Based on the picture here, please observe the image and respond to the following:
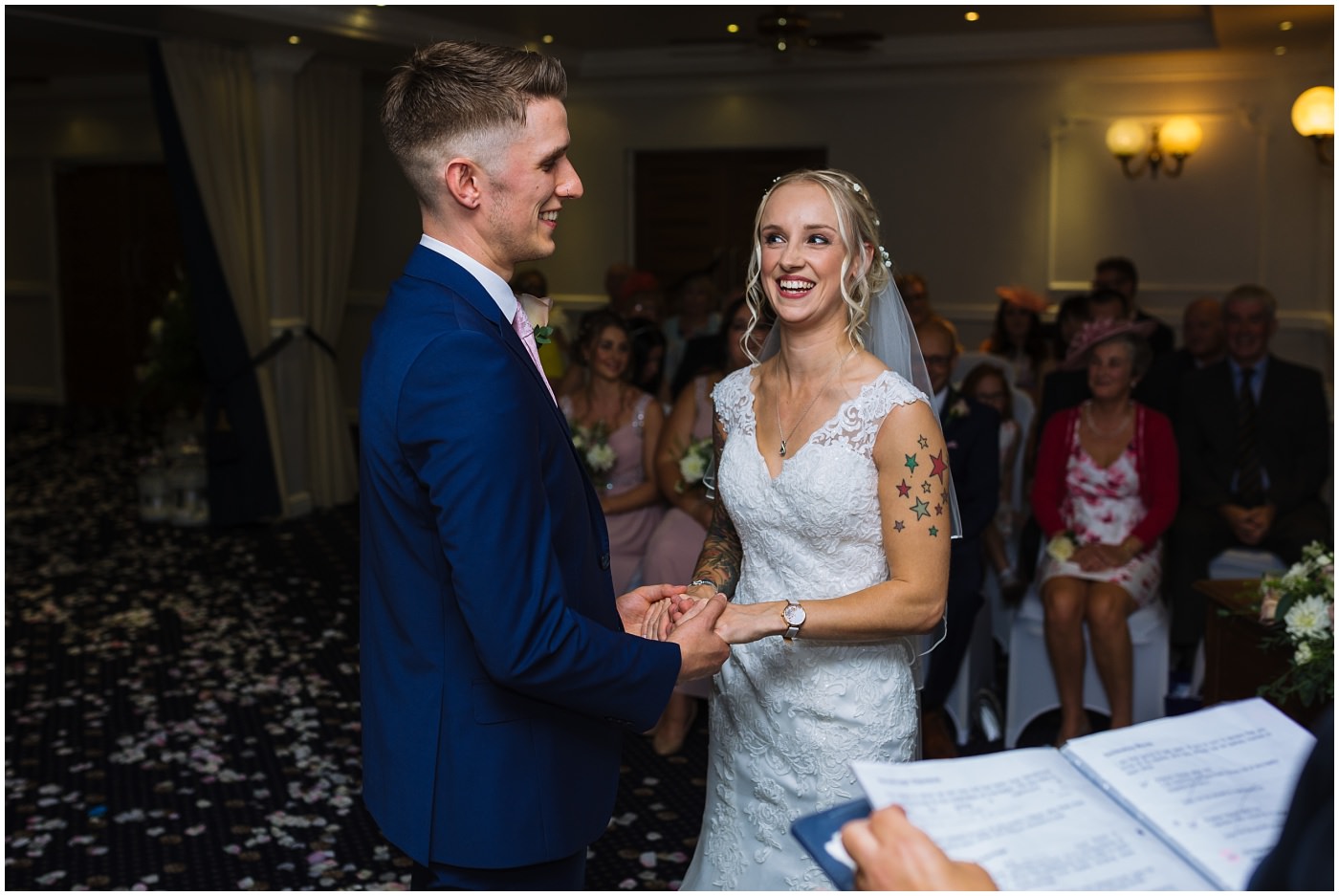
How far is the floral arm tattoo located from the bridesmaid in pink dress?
7.59 ft

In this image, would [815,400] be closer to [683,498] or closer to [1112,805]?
[1112,805]

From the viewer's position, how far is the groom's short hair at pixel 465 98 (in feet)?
5.97

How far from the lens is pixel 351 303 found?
1226 cm

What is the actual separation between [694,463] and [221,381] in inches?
171

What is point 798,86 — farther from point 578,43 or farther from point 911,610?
point 911,610

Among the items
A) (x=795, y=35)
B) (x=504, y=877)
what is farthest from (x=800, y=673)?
(x=795, y=35)

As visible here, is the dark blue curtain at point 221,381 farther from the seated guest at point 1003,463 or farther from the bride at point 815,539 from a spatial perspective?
the bride at point 815,539

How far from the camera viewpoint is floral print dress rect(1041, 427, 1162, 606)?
4.78m

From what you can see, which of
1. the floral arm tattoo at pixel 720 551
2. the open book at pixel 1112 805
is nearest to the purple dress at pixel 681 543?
the floral arm tattoo at pixel 720 551

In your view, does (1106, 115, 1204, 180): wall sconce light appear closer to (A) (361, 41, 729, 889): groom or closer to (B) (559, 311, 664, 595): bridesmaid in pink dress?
(B) (559, 311, 664, 595): bridesmaid in pink dress

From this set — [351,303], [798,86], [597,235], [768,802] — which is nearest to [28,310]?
[351,303]

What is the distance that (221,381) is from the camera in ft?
26.6

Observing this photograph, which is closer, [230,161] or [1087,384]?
[1087,384]

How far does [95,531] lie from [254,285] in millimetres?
1779
